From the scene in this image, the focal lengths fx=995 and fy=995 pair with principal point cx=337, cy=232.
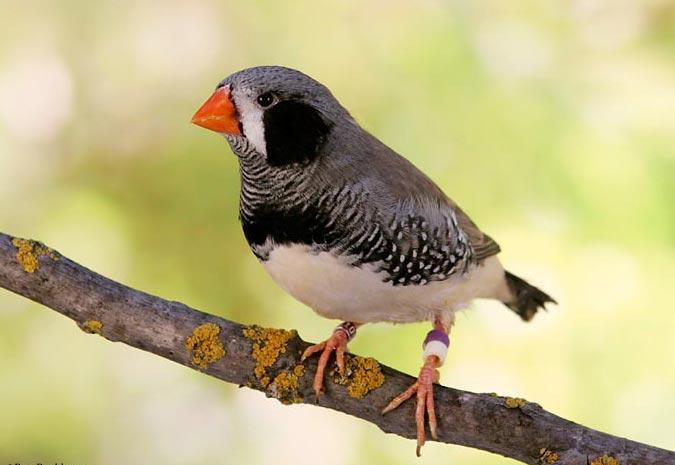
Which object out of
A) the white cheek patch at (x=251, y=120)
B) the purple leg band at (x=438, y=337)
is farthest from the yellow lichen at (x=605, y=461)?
the white cheek patch at (x=251, y=120)

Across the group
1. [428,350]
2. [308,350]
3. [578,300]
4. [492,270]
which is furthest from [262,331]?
[578,300]

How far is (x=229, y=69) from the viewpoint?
3.86 m

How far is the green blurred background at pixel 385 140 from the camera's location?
369cm

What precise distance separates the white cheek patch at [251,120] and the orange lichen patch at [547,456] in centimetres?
97

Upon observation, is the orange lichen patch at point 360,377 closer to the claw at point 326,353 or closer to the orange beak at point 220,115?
the claw at point 326,353

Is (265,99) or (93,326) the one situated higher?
(265,99)

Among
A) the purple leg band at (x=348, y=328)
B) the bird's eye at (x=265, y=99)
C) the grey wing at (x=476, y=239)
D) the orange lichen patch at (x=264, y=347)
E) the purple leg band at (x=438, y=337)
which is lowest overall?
the orange lichen patch at (x=264, y=347)

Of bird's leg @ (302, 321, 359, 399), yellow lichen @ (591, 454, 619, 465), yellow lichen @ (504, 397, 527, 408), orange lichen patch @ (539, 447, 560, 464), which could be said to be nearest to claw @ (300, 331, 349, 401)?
bird's leg @ (302, 321, 359, 399)

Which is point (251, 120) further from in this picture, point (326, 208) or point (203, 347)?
point (203, 347)

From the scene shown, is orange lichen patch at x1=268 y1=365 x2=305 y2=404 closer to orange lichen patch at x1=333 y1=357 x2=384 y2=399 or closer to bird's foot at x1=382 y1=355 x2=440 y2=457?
orange lichen patch at x1=333 y1=357 x2=384 y2=399

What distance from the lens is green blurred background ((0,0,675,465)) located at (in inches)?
145

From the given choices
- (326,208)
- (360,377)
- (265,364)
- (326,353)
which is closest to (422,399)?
(360,377)

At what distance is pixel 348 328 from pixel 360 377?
208 mm

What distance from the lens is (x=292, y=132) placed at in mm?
2342
